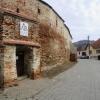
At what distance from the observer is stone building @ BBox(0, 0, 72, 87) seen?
1230 cm

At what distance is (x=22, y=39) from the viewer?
45.9ft

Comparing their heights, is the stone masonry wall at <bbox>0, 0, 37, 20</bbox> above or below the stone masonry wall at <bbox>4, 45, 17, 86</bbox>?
above

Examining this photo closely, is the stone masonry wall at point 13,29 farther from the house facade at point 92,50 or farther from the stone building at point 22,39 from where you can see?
the house facade at point 92,50

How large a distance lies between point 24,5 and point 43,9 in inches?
142

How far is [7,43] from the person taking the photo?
40.4 feet

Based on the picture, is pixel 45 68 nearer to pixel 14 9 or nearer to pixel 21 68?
pixel 21 68

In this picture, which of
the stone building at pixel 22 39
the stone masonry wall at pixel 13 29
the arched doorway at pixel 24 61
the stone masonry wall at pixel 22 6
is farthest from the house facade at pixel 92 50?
the stone masonry wall at pixel 13 29

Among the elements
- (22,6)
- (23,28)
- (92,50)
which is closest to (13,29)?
(23,28)

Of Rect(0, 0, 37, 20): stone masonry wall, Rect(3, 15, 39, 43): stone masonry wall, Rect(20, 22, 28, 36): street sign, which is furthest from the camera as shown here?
Rect(20, 22, 28, 36): street sign

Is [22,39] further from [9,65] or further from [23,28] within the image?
[9,65]

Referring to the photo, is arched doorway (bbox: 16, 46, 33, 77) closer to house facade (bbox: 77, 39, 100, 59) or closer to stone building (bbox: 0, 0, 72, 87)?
stone building (bbox: 0, 0, 72, 87)

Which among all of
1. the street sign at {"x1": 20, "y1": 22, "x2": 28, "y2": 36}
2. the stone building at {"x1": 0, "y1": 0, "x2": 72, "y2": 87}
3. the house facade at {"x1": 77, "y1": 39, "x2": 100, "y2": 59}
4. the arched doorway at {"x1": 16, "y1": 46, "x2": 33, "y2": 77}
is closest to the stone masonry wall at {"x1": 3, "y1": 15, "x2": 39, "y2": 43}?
the stone building at {"x1": 0, "y1": 0, "x2": 72, "y2": 87}

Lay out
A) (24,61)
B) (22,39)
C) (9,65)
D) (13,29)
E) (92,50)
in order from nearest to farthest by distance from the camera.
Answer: (9,65) < (13,29) < (22,39) < (24,61) < (92,50)

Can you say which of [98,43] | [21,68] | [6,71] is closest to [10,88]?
[6,71]
